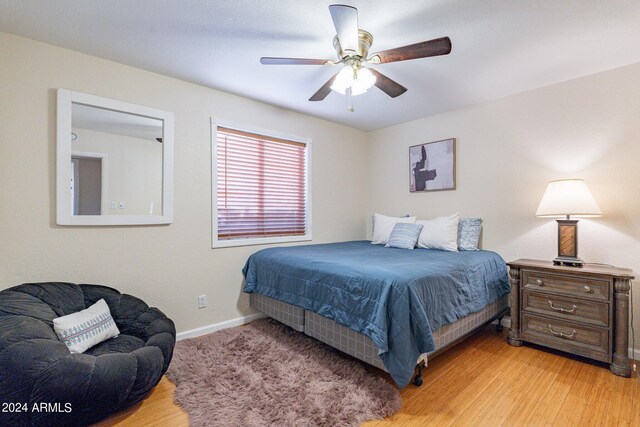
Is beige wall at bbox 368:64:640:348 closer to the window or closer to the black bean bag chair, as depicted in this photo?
the window

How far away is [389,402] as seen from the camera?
1.73m

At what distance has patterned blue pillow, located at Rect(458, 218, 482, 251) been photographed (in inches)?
119

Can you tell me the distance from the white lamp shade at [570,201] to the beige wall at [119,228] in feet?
8.49

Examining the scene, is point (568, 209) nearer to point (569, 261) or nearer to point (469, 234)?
point (569, 261)

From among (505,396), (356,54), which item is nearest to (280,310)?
(505,396)

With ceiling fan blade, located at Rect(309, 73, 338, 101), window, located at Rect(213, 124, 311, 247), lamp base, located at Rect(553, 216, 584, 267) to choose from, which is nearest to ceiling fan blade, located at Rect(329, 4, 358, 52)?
ceiling fan blade, located at Rect(309, 73, 338, 101)

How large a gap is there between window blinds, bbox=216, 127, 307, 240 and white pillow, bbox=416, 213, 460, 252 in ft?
4.66

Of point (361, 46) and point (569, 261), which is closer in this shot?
point (361, 46)

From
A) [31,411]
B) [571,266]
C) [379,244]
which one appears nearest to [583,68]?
[571,266]

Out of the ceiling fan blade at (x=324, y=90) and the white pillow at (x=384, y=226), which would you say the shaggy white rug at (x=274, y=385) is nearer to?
the white pillow at (x=384, y=226)

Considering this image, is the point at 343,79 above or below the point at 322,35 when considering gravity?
below

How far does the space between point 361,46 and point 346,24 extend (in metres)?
0.45

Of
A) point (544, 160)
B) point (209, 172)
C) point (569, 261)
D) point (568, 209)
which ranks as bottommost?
point (569, 261)

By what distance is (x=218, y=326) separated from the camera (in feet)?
9.40
